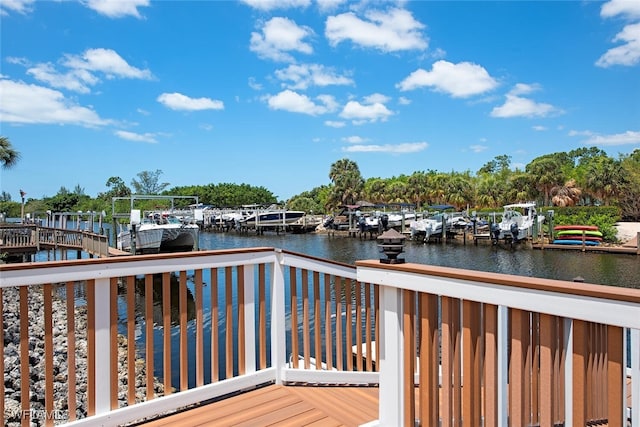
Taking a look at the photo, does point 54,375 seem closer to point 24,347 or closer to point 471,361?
point 24,347

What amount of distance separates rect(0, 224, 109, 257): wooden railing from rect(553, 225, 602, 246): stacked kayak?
79.0 ft

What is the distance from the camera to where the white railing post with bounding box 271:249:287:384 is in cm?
291

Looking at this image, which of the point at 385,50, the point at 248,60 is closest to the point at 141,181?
the point at 248,60

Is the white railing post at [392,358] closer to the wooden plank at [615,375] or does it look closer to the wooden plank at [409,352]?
the wooden plank at [409,352]

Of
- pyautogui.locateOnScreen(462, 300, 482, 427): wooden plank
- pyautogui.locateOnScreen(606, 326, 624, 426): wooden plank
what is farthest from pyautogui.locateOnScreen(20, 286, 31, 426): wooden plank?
pyautogui.locateOnScreen(606, 326, 624, 426): wooden plank

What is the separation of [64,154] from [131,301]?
34.6 m

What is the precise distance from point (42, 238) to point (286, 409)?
2056 centimetres

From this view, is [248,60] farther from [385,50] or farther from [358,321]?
[358,321]

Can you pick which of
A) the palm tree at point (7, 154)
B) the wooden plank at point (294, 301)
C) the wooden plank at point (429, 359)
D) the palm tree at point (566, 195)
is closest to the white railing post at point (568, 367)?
the wooden plank at point (429, 359)

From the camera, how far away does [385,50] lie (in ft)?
83.3

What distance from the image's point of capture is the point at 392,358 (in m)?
1.98

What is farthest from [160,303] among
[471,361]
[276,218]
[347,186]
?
[347,186]

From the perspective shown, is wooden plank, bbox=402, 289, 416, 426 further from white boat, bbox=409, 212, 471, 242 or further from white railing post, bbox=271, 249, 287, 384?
white boat, bbox=409, 212, 471, 242

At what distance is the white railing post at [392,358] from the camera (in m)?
1.95
